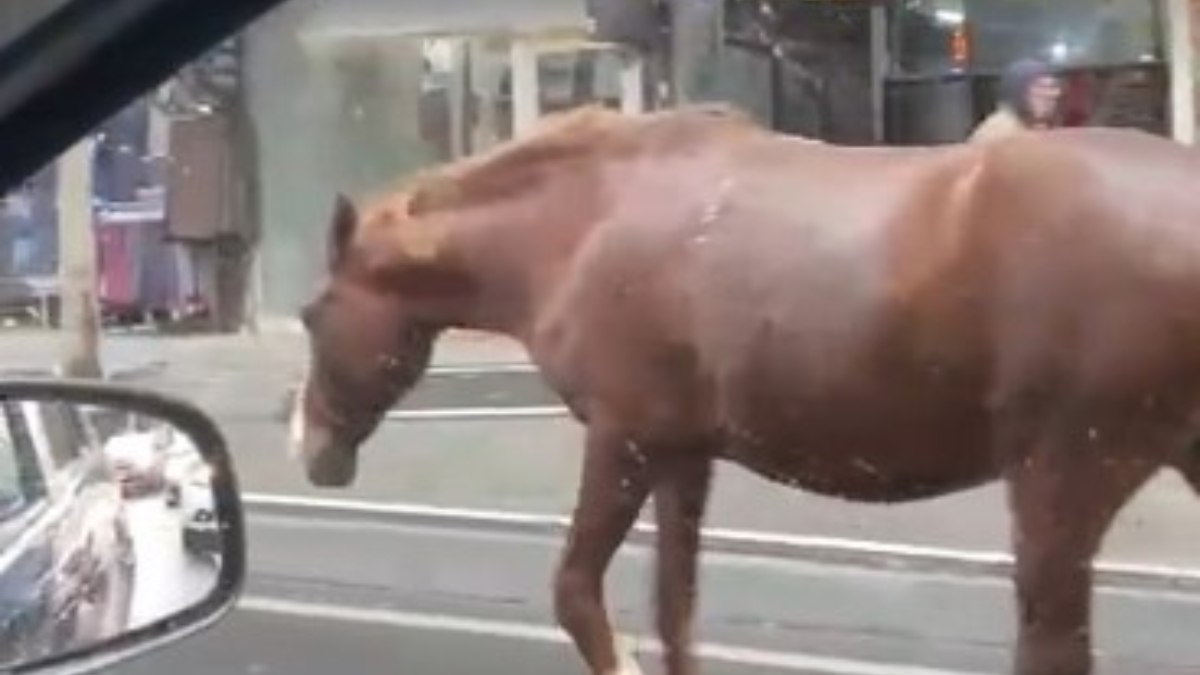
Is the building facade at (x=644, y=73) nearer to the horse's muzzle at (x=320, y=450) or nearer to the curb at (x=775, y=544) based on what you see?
the horse's muzzle at (x=320, y=450)

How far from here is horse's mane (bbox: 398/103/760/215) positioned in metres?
2.94

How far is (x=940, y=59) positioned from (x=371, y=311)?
4.90ft

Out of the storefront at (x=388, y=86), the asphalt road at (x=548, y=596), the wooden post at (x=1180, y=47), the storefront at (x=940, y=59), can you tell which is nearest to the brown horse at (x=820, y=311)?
the asphalt road at (x=548, y=596)

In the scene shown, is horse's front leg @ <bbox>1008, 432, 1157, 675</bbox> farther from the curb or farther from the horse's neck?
the horse's neck

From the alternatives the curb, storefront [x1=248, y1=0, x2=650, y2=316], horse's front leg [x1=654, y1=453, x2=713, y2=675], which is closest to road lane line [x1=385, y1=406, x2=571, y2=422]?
the curb

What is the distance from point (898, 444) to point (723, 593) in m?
1.06

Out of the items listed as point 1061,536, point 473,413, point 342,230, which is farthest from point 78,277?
point 1061,536

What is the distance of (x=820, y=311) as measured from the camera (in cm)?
270

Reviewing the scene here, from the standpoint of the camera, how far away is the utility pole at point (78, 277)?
194 inches

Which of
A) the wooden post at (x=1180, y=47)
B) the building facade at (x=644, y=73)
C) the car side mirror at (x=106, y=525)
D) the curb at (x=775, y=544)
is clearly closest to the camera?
the car side mirror at (x=106, y=525)

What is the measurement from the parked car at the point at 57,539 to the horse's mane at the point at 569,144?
4.64ft

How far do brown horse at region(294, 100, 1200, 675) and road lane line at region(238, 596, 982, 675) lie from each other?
1.23 ft

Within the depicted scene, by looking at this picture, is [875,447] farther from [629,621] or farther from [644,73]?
[644,73]

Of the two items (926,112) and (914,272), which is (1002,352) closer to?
(914,272)
